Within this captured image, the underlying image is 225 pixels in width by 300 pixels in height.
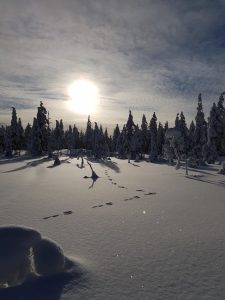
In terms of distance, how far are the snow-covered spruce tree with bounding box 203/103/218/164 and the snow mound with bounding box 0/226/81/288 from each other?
52615mm

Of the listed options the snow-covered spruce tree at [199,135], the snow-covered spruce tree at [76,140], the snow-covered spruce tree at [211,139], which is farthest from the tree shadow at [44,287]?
the snow-covered spruce tree at [76,140]

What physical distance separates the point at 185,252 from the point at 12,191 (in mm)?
12404

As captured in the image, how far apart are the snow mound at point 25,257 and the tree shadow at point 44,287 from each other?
13 centimetres

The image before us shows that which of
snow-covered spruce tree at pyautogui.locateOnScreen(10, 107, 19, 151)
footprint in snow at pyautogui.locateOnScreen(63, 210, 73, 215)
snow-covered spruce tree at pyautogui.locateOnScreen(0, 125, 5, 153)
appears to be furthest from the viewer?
snow-covered spruce tree at pyautogui.locateOnScreen(0, 125, 5, 153)

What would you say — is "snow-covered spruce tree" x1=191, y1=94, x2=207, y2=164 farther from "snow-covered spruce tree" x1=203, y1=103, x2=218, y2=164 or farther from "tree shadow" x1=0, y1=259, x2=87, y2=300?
"tree shadow" x1=0, y1=259, x2=87, y2=300

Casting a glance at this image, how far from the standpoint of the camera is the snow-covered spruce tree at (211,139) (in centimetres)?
5575

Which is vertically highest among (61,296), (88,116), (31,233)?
(88,116)

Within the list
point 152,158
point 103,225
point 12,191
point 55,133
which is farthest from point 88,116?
point 103,225

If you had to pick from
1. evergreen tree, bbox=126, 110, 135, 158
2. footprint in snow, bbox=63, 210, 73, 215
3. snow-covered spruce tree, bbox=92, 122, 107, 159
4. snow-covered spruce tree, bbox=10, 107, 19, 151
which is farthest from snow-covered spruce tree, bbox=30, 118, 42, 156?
footprint in snow, bbox=63, 210, 73, 215

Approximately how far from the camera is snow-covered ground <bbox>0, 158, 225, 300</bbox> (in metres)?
5.89

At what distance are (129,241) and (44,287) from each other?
3.31 metres

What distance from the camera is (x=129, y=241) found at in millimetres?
8750

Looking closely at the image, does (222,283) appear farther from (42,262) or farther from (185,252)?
(42,262)

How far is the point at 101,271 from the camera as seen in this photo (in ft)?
22.0
